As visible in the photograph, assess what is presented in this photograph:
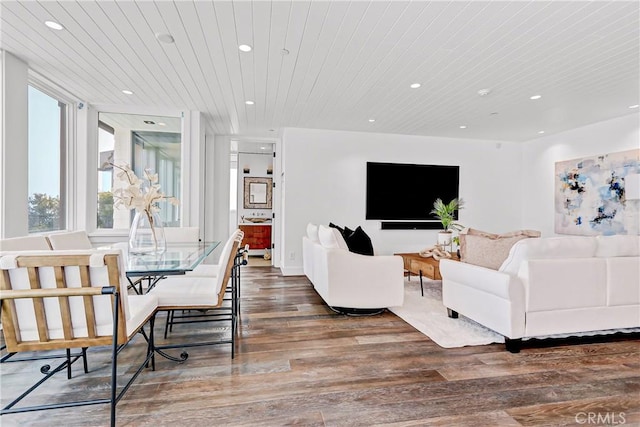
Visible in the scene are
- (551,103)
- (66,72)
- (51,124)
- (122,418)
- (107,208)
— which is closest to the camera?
(122,418)

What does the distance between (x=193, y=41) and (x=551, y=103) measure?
4147mm

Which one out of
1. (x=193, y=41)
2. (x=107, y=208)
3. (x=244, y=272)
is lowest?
(x=244, y=272)

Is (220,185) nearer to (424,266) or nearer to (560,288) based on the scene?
(424,266)

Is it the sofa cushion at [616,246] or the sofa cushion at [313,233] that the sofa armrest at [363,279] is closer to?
the sofa cushion at [313,233]

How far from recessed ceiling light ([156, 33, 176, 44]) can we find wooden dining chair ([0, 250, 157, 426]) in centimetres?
186

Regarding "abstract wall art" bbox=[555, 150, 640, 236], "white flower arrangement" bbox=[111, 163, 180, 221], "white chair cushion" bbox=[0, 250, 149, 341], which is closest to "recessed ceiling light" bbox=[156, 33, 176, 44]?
"white flower arrangement" bbox=[111, 163, 180, 221]

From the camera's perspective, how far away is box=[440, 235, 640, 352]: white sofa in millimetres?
2352

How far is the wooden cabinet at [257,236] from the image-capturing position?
7344 mm

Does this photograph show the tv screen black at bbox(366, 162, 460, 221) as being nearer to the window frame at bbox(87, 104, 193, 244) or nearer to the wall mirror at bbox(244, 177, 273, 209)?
the window frame at bbox(87, 104, 193, 244)

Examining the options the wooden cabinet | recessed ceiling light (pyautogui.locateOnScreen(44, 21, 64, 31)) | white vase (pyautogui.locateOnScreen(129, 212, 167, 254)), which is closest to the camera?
recessed ceiling light (pyautogui.locateOnScreen(44, 21, 64, 31))

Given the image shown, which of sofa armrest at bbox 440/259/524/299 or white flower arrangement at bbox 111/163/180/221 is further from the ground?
white flower arrangement at bbox 111/163/180/221

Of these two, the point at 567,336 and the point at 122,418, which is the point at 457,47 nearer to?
the point at 567,336

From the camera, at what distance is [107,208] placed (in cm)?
432

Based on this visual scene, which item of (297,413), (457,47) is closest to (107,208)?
(297,413)
